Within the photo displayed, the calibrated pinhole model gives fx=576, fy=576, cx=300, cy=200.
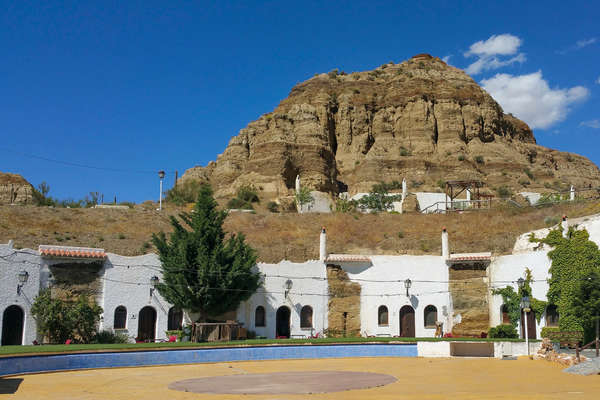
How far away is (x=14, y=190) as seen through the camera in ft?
179

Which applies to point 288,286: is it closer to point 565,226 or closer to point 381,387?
point 565,226

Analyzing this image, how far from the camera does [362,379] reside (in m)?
16.4

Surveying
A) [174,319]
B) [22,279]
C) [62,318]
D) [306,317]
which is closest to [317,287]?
[306,317]

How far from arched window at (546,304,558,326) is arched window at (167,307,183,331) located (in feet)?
59.0

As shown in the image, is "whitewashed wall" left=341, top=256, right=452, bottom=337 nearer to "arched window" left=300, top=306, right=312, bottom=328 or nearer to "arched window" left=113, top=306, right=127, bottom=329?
"arched window" left=300, top=306, right=312, bottom=328

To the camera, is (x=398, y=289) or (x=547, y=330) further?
(x=398, y=289)

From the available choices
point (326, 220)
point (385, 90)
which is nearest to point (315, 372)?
point (326, 220)

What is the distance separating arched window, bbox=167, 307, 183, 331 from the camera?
28797mm

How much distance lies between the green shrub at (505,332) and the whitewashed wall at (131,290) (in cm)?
1631

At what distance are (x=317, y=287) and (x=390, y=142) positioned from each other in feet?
161

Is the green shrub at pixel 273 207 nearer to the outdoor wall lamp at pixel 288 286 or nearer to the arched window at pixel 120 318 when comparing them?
the outdoor wall lamp at pixel 288 286

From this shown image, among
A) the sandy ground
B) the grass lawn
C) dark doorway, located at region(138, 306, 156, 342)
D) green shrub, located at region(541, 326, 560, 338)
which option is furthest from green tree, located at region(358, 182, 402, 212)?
the sandy ground

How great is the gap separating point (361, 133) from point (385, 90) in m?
8.83

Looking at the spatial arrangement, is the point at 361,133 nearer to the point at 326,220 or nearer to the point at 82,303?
the point at 326,220
